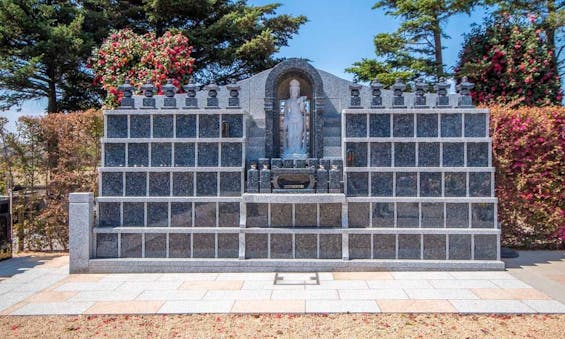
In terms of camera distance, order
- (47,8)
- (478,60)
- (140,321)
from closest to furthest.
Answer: (140,321) < (478,60) < (47,8)

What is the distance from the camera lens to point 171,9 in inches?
632

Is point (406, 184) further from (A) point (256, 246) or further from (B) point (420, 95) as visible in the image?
(A) point (256, 246)

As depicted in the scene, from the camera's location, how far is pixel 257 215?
21.6ft

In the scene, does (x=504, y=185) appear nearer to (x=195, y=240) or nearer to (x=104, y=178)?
(x=195, y=240)

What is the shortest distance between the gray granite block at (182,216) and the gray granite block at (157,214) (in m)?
0.11

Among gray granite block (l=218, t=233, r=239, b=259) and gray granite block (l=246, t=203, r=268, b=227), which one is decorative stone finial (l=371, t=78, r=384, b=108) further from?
gray granite block (l=218, t=233, r=239, b=259)

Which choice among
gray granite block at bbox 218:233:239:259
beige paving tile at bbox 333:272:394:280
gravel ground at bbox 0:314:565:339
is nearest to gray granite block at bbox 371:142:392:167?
beige paving tile at bbox 333:272:394:280

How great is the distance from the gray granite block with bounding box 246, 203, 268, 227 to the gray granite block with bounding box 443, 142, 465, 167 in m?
3.03

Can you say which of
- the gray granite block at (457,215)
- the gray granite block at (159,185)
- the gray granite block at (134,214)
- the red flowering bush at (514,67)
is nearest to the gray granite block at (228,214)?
the gray granite block at (159,185)

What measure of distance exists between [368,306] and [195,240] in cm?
303

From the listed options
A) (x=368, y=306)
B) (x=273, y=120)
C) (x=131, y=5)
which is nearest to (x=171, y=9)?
(x=131, y=5)

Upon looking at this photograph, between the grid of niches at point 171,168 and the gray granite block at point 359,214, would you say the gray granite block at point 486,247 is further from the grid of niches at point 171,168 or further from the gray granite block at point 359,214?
the grid of niches at point 171,168

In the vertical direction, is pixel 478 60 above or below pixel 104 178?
above

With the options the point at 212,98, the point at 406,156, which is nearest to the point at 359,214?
the point at 406,156
